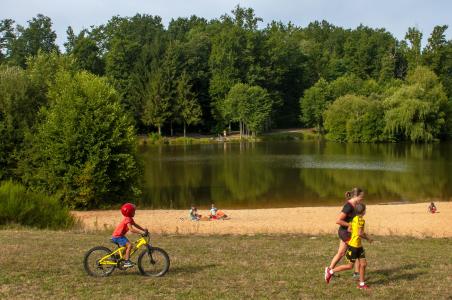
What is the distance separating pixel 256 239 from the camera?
1539cm

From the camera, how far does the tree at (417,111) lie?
78.1m

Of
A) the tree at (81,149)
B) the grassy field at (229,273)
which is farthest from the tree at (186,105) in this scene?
the grassy field at (229,273)

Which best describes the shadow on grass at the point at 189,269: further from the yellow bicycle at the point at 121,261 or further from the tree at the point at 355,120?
the tree at the point at 355,120

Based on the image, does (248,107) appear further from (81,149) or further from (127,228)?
(127,228)

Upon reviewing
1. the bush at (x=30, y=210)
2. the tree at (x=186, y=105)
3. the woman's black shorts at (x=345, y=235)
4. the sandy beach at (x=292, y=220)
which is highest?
the tree at (x=186, y=105)

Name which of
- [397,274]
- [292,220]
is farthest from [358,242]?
[292,220]

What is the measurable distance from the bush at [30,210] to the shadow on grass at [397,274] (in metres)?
12.4

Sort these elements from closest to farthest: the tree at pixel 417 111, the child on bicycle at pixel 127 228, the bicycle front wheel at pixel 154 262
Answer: the child on bicycle at pixel 127 228 → the bicycle front wheel at pixel 154 262 → the tree at pixel 417 111

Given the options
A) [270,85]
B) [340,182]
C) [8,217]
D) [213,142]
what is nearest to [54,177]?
[8,217]

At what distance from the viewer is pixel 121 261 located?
954 cm

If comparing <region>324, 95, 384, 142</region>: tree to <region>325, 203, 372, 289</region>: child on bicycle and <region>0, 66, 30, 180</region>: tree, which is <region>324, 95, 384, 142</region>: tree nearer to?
<region>0, 66, 30, 180</region>: tree

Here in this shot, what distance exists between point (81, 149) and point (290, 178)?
62.6 ft

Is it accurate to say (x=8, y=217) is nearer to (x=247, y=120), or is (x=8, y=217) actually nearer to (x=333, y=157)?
(x=333, y=157)

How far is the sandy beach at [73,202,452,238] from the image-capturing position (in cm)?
2030
